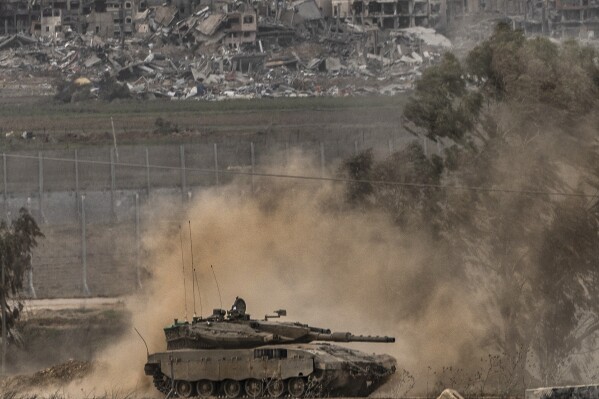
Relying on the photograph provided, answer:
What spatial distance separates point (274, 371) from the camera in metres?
33.3

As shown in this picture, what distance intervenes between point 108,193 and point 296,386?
28144 millimetres

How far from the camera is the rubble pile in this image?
78.6m

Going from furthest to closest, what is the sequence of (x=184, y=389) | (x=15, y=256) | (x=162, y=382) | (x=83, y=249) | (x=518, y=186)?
(x=83, y=249)
(x=15, y=256)
(x=518, y=186)
(x=162, y=382)
(x=184, y=389)

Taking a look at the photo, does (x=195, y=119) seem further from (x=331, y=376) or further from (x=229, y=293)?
(x=331, y=376)

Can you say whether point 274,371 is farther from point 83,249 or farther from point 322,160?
point 83,249

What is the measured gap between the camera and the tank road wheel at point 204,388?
33.9m

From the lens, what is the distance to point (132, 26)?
8325 cm

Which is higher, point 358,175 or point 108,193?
A: point 358,175

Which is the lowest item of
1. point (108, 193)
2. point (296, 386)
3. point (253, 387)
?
point (108, 193)

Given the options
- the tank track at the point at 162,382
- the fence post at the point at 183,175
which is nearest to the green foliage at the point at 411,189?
the fence post at the point at 183,175

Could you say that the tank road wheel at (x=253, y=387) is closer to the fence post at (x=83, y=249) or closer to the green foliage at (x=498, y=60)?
the green foliage at (x=498, y=60)

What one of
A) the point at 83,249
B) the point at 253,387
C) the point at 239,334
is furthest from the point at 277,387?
the point at 83,249

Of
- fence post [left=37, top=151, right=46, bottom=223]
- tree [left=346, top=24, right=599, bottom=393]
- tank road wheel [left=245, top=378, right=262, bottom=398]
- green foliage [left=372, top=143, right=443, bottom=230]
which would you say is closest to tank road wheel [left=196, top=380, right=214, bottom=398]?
tank road wheel [left=245, top=378, right=262, bottom=398]

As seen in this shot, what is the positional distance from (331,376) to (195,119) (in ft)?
138
